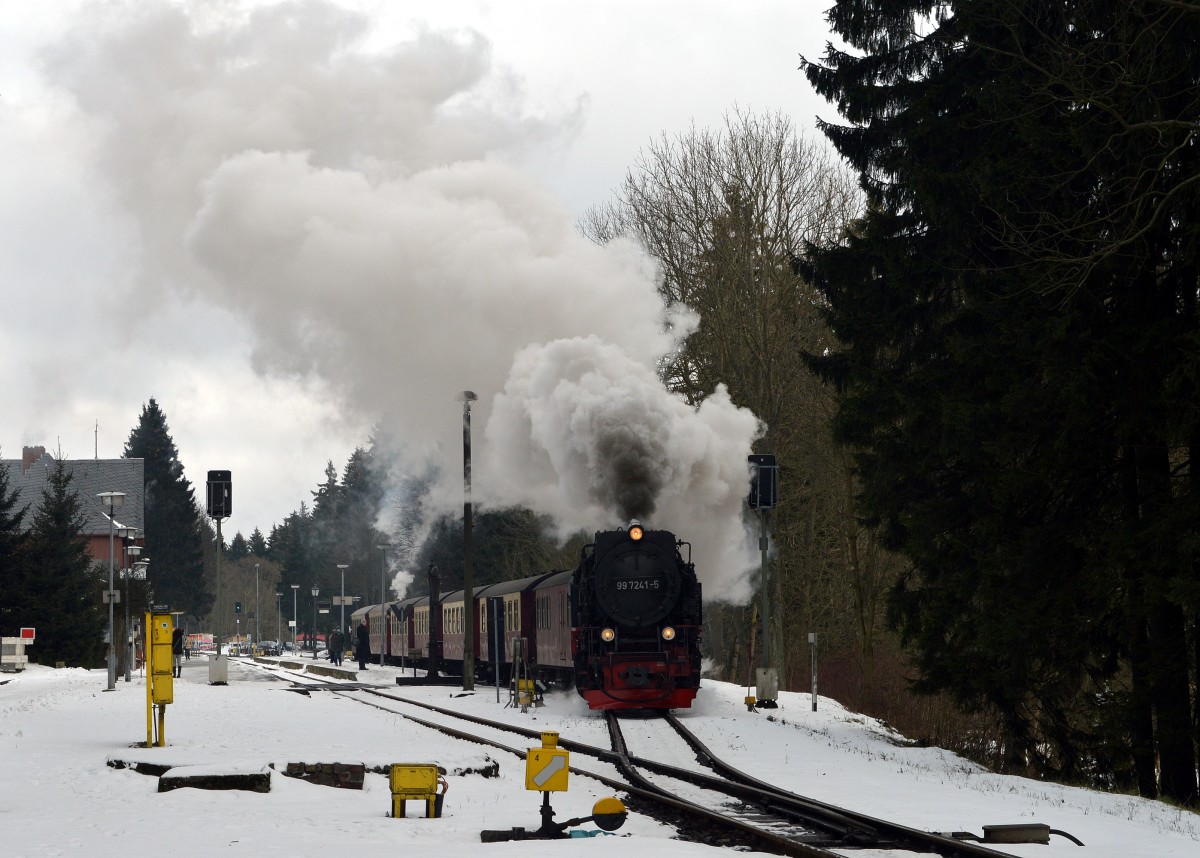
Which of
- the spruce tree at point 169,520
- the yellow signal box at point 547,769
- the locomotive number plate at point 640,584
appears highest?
the spruce tree at point 169,520

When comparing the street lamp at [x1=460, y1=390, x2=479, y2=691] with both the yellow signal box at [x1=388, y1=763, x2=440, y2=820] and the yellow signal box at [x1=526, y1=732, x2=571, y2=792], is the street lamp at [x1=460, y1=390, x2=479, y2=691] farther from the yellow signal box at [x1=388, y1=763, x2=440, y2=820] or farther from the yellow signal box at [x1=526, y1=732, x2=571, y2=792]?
the yellow signal box at [x1=526, y1=732, x2=571, y2=792]

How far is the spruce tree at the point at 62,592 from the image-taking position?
53000 millimetres

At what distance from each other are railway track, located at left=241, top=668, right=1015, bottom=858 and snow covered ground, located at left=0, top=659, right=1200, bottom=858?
40 centimetres

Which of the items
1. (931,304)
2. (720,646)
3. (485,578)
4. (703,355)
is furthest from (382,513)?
(931,304)

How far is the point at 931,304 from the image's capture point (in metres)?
21.0

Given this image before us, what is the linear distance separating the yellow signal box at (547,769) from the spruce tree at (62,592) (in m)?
46.2

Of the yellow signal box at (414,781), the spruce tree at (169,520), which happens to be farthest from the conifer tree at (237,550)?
the yellow signal box at (414,781)

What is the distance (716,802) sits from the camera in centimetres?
1262

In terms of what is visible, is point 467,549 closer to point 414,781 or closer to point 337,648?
point 414,781

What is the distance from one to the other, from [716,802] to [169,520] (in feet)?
365

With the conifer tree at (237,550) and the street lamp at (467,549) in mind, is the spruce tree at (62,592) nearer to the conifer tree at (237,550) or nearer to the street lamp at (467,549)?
the street lamp at (467,549)

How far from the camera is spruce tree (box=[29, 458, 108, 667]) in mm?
53000

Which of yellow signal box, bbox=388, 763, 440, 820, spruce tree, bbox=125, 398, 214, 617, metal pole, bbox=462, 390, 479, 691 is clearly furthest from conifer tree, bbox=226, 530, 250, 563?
yellow signal box, bbox=388, 763, 440, 820

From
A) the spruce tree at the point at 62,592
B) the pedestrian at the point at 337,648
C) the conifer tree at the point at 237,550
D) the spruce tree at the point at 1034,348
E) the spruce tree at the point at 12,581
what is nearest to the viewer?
the spruce tree at the point at 1034,348
